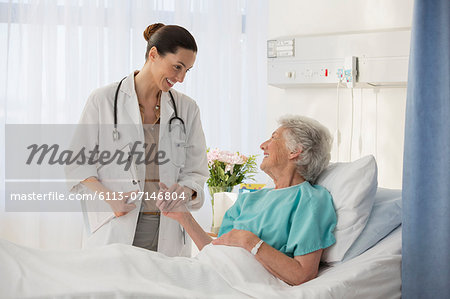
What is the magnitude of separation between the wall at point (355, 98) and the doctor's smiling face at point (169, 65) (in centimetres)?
103

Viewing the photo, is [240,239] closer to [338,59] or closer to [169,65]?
[169,65]

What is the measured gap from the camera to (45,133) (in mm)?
3205

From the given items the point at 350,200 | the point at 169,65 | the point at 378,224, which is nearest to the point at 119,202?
the point at 169,65

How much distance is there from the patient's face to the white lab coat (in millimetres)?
304

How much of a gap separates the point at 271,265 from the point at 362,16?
1520 millimetres

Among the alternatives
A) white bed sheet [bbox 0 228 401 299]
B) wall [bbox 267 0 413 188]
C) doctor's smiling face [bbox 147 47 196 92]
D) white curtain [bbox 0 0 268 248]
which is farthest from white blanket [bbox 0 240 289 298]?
white curtain [bbox 0 0 268 248]

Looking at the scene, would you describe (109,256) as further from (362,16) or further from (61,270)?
(362,16)

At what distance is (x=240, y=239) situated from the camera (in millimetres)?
1668

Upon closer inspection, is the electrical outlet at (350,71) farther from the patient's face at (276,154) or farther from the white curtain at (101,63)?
the white curtain at (101,63)

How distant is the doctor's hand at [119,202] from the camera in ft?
5.94

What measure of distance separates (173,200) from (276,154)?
434 mm

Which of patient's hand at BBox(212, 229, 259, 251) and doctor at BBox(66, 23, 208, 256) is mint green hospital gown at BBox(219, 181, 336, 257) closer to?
patient's hand at BBox(212, 229, 259, 251)

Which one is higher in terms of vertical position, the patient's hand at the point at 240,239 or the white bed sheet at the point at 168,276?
the patient's hand at the point at 240,239

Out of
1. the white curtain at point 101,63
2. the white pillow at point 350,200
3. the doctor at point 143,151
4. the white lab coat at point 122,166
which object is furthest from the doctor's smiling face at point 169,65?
the white curtain at point 101,63
